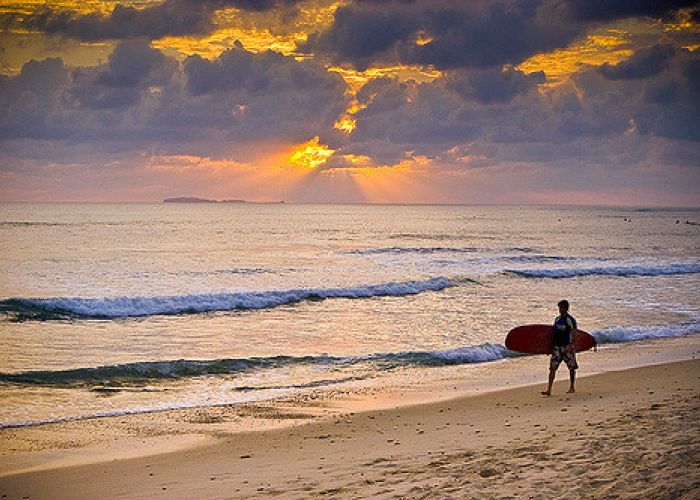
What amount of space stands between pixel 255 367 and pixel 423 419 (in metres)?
6.61

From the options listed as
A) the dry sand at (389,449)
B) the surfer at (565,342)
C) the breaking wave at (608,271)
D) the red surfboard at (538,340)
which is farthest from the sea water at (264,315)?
the surfer at (565,342)

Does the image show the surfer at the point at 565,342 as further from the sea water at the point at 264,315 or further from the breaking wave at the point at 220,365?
the breaking wave at the point at 220,365

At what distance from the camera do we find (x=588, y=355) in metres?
18.6

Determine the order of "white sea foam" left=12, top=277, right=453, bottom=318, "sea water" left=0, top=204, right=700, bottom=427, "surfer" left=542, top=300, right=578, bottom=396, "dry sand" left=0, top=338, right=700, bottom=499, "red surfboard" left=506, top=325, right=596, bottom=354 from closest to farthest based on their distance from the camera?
"dry sand" left=0, top=338, right=700, bottom=499
"surfer" left=542, top=300, right=578, bottom=396
"red surfboard" left=506, top=325, right=596, bottom=354
"sea water" left=0, top=204, right=700, bottom=427
"white sea foam" left=12, top=277, right=453, bottom=318

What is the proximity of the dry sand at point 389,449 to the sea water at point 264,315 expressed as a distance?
6.08ft

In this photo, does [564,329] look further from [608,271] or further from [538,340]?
[608,271]

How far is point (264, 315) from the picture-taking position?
89.3ft

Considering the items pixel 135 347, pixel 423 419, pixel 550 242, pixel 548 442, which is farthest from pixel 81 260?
pixel 550 242

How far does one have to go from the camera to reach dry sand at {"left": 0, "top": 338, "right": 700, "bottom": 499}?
7422 millimetres

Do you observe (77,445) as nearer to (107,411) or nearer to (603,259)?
(107,411)

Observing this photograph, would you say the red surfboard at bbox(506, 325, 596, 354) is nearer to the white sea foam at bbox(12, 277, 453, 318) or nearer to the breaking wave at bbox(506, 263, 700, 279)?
the white sea foam at bbox(12, 277, 453, 318)

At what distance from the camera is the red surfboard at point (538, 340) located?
562 inches

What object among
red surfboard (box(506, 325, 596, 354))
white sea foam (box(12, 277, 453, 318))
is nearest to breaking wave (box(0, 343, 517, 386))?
red surfboard (box(506, 325, 596, 354))

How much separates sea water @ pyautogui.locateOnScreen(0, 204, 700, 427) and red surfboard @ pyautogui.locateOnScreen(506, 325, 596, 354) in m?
3.08
